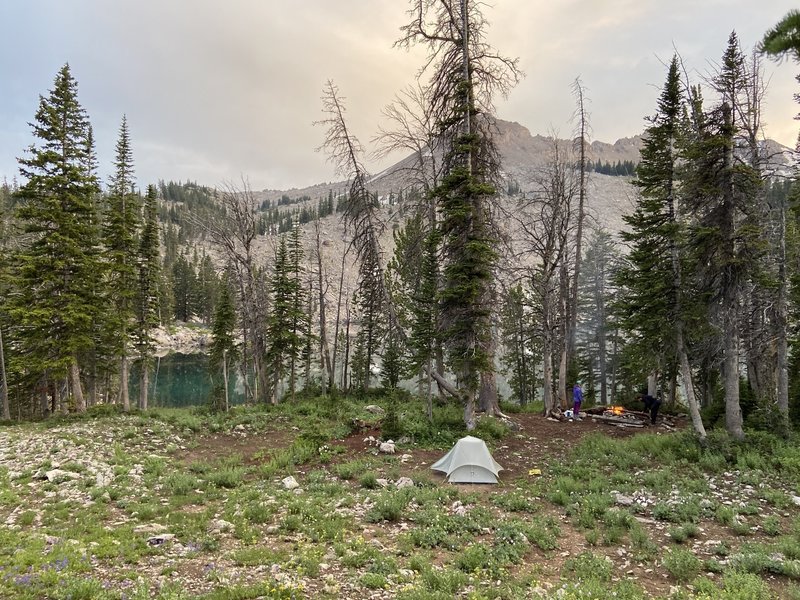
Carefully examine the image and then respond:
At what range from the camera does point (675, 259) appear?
1443 centimetres

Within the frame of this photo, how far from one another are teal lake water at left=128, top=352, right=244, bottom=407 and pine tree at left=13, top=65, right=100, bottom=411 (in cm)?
2144

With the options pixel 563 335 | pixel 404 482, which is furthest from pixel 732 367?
pixel 404 482

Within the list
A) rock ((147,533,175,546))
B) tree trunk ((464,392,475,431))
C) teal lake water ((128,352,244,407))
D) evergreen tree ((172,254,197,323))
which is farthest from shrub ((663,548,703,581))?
evergreen tree ((172,254,197,323))

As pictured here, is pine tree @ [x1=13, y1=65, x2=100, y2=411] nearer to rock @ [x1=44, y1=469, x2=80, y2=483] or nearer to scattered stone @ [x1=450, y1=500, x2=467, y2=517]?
rock @ [x1=44, y1=469, x2=80, y2=483]

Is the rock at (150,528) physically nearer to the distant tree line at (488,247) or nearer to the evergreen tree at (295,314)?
the distant tree line at (488,247)

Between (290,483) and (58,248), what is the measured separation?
A: 17478 mm

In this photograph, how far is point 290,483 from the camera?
1084 centimetres

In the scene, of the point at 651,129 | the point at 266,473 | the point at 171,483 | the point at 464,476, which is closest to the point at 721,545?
the point at 464,476

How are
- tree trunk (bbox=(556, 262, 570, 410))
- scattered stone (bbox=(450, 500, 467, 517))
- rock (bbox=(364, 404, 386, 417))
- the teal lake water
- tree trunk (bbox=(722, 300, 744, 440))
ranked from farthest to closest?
the teal lake water
tree trunk (bbox=(556, 262, 570, 410))
rock (bbox=(364, 404, 386, 417))
tree trunk (bbox=(722, 300, 744, 440))
scattered stone (bbox=(450, 500, 467, 517))

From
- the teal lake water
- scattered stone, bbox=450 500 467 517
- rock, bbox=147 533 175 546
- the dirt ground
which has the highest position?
rock, bbox=147 533 175 546

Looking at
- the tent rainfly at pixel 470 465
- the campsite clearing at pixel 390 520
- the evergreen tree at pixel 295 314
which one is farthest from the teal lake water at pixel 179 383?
the tent rainfly at pixel 470 465

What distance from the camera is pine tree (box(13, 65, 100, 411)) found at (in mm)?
19281

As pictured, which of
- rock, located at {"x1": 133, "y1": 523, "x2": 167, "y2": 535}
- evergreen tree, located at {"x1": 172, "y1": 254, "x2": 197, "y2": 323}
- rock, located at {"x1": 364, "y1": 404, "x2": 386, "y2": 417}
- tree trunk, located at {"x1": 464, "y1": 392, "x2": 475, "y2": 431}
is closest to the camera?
rock, located at {"x1": 133, "y1": 523, "x2": 167, "y2": 535}

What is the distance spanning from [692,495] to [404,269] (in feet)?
52.2
